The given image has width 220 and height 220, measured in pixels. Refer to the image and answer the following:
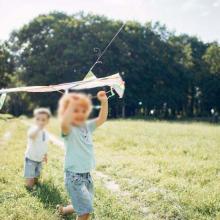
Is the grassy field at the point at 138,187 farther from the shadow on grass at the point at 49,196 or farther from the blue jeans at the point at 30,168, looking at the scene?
the blue jeans at the point at 30,168

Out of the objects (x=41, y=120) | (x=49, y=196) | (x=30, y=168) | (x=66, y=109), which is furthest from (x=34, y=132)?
(x=30, y=168)

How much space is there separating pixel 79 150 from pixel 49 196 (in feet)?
9.93

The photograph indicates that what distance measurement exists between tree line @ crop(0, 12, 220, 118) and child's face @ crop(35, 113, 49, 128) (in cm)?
4620

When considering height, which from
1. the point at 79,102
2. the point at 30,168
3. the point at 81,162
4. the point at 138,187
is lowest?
the point at 138,187

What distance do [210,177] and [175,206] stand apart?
286 centimetres

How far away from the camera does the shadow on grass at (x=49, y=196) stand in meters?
7.90

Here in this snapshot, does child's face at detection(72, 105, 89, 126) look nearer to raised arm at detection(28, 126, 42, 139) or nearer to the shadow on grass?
raised arm at detection(28, 126, 42, 139)

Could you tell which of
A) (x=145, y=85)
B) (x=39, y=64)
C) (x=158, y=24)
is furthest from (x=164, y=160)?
(x=158, y=24)

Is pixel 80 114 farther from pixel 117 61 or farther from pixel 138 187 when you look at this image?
pixel 117 61

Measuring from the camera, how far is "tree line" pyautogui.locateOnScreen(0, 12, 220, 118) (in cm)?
5472

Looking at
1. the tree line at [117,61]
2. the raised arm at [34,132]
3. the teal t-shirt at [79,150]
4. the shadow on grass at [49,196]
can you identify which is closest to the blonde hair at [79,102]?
the raised arm at [34,132]

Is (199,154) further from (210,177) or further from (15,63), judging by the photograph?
(15,63)

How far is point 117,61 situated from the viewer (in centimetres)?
5684

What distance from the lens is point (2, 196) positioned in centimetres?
868
